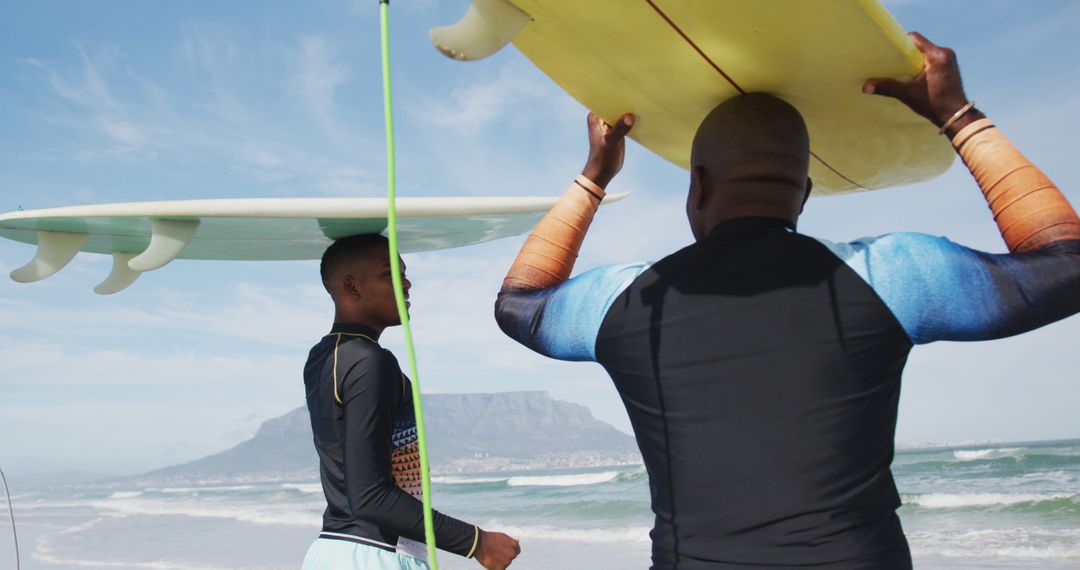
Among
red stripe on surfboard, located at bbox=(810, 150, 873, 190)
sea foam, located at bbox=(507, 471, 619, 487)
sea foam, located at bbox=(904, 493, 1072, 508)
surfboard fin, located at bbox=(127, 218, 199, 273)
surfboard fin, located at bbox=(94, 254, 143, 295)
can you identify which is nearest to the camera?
red stripe on surfboard, located at bbox=(810, 150, 873, 190)

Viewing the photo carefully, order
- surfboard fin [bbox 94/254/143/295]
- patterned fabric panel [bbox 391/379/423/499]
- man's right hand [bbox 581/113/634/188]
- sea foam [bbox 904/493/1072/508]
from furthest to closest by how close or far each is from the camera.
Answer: sea foam [bbox 904/493/1072/508]
surfboard fin [bbox 94/254/143/295]
patterned fabric panel [bbox 391/379/423/499]
man's right hand [bbox 581/113/634/188]

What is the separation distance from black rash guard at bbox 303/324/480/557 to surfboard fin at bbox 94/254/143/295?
3.10 ft

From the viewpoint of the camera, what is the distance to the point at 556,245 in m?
1.57

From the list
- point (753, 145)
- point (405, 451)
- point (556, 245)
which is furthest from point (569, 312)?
point (405, 451)

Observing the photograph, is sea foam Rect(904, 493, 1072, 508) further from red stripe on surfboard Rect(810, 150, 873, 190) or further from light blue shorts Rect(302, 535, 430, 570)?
light blue shorts Rect(302, 535, 430, 570)

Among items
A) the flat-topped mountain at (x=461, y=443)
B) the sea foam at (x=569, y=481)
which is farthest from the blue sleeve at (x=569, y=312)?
the flat-topped mountain at (x=461, y=443)

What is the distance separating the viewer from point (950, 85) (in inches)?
54.9

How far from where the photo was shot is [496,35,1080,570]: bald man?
114 centimetres

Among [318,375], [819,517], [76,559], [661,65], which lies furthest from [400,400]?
[76,559]

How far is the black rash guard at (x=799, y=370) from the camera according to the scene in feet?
3.74

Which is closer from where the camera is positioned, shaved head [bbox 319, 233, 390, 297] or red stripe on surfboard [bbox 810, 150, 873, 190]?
red stripe on surfboard [bbox 810, 150, 873, 190]

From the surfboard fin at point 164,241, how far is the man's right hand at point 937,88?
1.84m

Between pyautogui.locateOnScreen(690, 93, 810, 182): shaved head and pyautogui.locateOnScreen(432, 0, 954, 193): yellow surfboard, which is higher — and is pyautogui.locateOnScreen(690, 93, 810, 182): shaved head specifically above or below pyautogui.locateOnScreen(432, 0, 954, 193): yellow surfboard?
below

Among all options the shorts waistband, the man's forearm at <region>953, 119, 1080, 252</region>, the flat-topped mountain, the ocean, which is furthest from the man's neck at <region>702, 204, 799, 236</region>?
the flat-topped mountain
